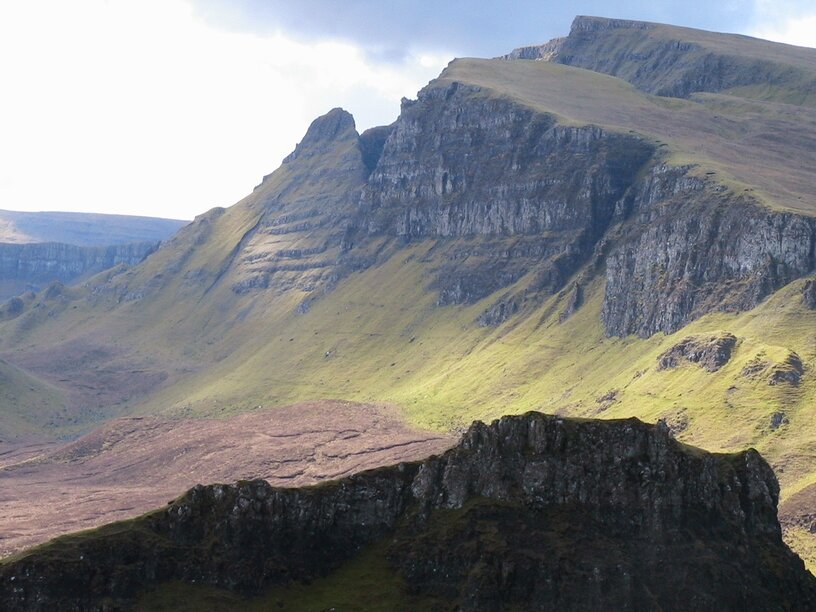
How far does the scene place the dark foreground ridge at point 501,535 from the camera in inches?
4852

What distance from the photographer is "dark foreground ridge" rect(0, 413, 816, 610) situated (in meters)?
123

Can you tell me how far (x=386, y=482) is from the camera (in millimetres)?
134750

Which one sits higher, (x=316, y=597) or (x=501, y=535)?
(x=501, y=535)

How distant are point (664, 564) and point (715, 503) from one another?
11.3 meters

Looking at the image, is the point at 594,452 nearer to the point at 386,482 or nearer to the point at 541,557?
the point at 541,557

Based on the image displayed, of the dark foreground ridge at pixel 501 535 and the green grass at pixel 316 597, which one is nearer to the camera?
the green grass at pixel 316 597

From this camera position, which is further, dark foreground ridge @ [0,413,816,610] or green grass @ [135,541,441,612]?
dark foreground ridge @ [0,413,816,610]

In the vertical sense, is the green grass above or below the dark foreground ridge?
below

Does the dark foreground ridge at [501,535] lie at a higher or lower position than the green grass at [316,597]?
higher

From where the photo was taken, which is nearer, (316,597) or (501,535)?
(316,597)

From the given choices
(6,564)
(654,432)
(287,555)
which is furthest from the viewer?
(654,432)

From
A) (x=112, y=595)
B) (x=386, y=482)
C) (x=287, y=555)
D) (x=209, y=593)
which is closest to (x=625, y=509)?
(x=386, y=482)

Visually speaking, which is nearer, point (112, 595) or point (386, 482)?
point (112, 595)

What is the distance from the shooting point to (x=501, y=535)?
128000 mm
